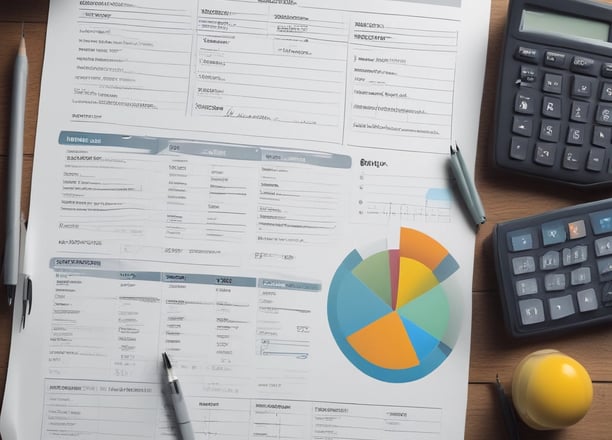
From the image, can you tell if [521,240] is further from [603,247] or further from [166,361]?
[166,361]

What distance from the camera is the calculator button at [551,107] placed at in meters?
0.62

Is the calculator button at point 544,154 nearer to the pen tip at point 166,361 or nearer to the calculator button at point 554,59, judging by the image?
the calculator button at point 554,59

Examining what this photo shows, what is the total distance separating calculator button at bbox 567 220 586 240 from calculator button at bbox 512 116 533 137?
3.3 inches

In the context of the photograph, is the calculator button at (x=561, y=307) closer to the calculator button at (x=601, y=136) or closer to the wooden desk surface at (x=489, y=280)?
the wooden desk surface at (x=489, y=280)

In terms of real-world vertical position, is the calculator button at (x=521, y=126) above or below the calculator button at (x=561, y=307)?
above

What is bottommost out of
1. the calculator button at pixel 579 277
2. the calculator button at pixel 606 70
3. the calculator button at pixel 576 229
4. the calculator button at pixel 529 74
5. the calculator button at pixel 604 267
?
the calculator button at pixel 579 277

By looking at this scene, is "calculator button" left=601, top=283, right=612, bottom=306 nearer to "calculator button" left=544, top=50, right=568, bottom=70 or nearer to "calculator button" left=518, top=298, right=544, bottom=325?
"calculator button" left=518, top=298, right=544, bottom=325

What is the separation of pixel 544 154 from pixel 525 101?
5cm

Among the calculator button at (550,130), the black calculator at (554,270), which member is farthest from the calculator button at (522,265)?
the calculator button at (550,130)

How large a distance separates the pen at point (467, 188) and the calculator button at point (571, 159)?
3.2 inches

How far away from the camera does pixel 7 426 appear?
1.87 ft

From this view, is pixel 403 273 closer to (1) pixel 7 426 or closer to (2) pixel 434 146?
(2) pixel 434 146

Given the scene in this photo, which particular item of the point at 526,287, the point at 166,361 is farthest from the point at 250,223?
the point at 526,287

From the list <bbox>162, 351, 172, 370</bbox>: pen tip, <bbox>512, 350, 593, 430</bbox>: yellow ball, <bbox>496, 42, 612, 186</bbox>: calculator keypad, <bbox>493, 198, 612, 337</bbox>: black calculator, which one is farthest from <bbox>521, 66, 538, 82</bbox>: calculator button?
<bbox>162, 351, 172, 370</bbox>: pen tip
